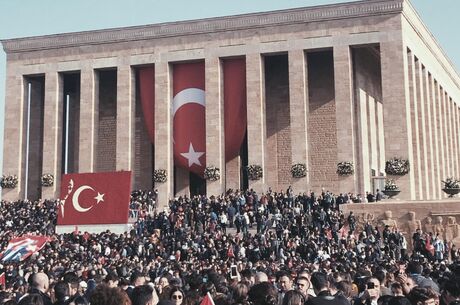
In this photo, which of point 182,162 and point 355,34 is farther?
point 182,162

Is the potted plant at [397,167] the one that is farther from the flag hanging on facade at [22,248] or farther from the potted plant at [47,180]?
the potted plant at [47,180]

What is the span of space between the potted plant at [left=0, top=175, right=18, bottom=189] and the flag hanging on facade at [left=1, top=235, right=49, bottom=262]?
18.2 m

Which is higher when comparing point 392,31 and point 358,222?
point 392,31

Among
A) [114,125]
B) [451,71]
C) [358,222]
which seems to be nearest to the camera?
[358,222]

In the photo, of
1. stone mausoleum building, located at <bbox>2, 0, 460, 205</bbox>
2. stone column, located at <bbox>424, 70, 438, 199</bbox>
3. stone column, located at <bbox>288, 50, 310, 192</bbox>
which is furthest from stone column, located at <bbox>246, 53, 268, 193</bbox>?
stone column, located at <bbox>424, 70, 438, 199</bbox>

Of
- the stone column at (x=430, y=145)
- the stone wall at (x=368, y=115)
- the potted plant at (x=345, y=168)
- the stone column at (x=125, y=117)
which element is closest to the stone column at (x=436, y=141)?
the stone column at (x=430, y=145)

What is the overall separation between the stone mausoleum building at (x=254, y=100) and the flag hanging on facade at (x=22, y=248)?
14.9m

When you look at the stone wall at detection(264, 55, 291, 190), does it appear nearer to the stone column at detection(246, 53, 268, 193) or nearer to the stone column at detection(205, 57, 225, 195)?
the stone column at detection(246, 53, 268, 193)

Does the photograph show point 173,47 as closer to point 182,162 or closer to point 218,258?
point 182,162

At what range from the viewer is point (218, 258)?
86.5 feet

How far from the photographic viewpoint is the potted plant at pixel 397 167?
37.9 metres

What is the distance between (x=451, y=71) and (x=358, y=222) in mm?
30444

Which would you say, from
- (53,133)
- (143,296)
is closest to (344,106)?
(53,133)

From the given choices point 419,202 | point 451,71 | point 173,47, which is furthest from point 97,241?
point 451,71
